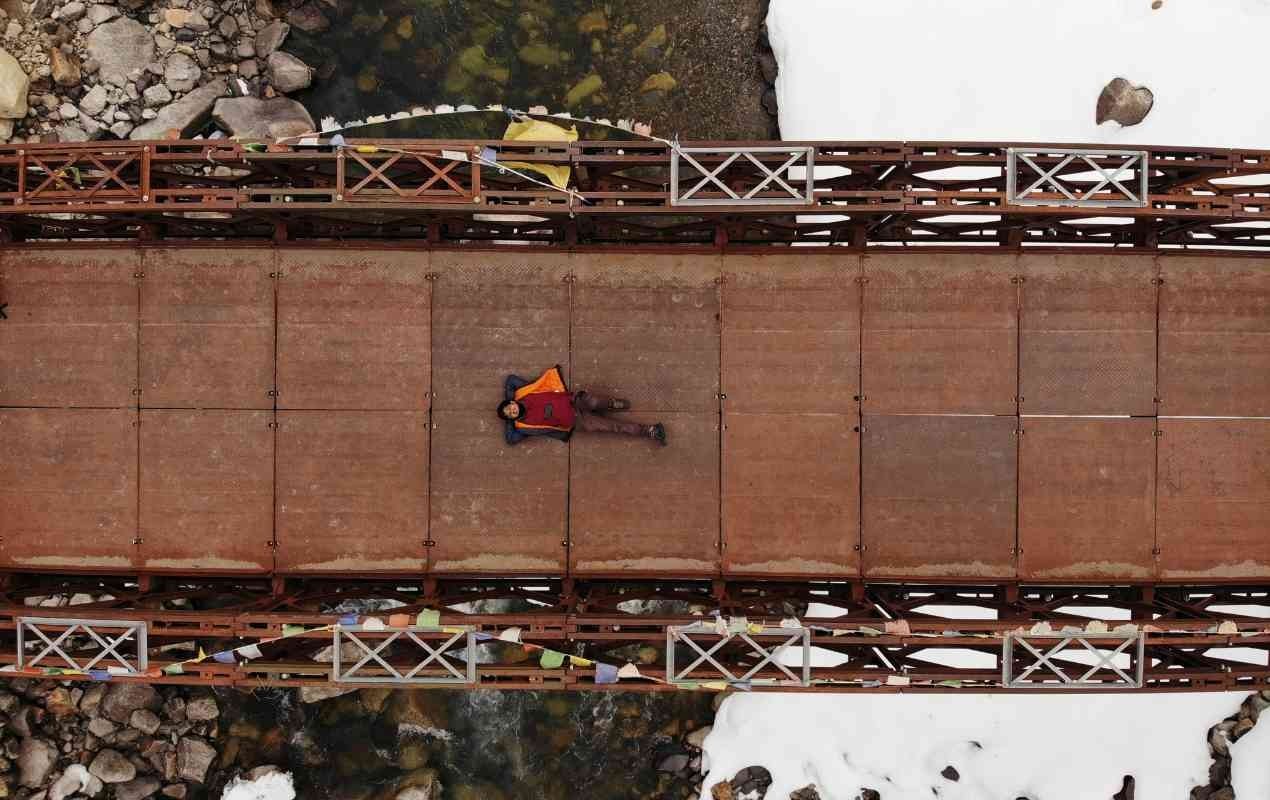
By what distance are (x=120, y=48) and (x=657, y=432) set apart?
18423 millimetres

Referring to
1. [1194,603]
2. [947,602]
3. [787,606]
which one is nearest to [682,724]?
[787,606]

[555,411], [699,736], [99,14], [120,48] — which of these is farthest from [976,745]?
[99,14]

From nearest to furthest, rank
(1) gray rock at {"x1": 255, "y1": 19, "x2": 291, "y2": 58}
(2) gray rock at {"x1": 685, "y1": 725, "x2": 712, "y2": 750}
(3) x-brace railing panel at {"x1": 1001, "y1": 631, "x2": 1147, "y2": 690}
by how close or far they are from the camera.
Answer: (3) x-brace railing panel at {"x1": 1001, "y1": 631, "x2": 1147, "y2": 690}
(1) gray rock at {"x1": 255, "y1": 19, "x2": 291, "y2": 58}
(2) gray rock at {"x1": 685, "y1": 725, "x2": 712, "y2": 750}

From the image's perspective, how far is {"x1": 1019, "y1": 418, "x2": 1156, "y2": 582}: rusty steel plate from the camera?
13.7 meters

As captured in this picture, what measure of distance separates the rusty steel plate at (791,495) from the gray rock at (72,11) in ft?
66.9

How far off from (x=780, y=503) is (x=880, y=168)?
6.24 metres

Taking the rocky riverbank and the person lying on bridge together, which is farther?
the rocky riverbank

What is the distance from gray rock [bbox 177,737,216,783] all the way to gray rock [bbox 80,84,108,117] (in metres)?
16.8

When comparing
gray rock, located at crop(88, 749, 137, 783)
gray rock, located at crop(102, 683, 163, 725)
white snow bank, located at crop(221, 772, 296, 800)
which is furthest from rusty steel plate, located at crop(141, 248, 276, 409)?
white snow bank, located at crop(221, 772, 296, 800)

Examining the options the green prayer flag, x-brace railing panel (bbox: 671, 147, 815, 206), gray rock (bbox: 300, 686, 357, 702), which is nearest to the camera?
x-brace railing panel (bbox: 671, 147, 815, 206)

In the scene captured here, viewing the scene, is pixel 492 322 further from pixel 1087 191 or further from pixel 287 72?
pixel 287 72

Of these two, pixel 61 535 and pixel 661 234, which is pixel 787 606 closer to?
pixel 661 234

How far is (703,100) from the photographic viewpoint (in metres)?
21.0

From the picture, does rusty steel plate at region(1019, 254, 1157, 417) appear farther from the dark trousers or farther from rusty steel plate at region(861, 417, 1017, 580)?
the dark trousers
